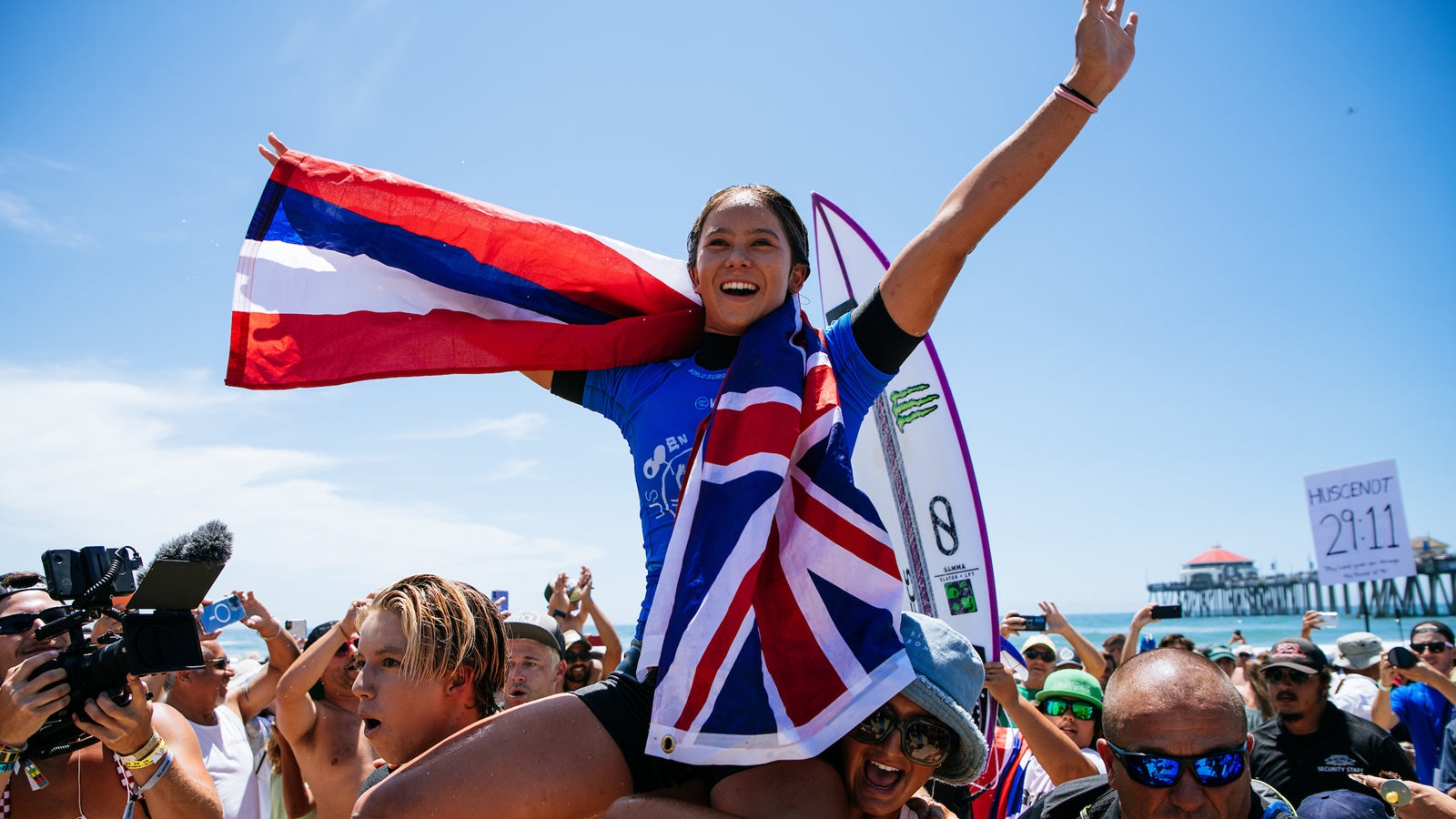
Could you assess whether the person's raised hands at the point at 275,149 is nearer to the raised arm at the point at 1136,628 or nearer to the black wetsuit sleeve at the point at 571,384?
the black wetsuit sleeve at the point at 571,384

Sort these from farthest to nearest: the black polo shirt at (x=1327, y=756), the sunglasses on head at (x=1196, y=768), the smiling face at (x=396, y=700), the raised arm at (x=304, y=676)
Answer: the black polo shirt at (x=1327, y=756) < the raised arm at (x=304, y=676) < the smiling face at (x=396, y=700) < the sunglasses on head at (x=1196, y=768)

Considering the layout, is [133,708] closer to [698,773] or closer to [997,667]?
[698,773]

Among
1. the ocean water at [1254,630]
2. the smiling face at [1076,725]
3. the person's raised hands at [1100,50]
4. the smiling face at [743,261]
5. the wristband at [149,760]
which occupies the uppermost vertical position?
the person's raised hands at [1100,50]

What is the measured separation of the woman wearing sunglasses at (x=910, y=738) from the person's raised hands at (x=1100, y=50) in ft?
4.10

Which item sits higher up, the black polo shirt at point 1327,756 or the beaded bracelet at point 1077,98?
the beaded bracelet at point 1077,98

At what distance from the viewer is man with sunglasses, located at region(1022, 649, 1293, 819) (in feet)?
7.50

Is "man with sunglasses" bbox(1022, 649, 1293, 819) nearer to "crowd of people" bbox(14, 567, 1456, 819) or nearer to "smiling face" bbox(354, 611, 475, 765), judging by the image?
"crowd of people" bbox(14, 567, 1456, 819)

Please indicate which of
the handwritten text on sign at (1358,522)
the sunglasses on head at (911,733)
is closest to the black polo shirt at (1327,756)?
the sunglasses on head at (911,733)

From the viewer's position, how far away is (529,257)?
3.04 m

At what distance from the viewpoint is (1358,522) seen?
1004 centimetres

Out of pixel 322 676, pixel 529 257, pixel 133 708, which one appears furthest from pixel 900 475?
pixel 133 708

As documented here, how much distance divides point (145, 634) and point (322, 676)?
7.31 feet

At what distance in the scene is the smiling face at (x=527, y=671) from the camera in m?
4.60

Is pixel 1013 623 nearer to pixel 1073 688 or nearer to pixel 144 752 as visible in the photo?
pixel 1073 688
